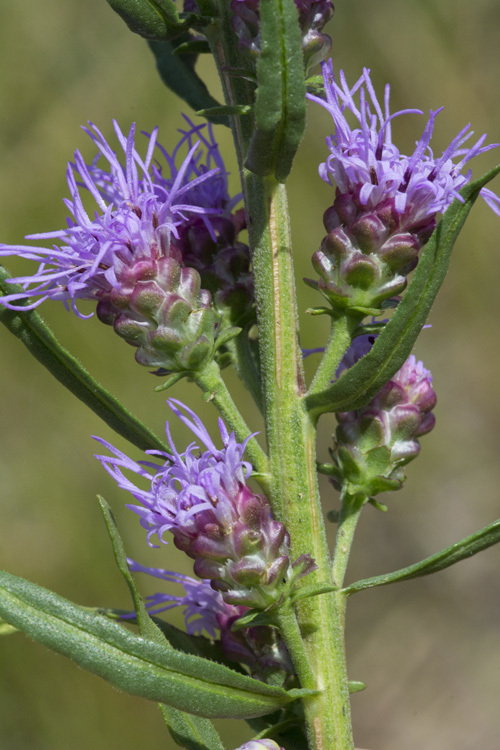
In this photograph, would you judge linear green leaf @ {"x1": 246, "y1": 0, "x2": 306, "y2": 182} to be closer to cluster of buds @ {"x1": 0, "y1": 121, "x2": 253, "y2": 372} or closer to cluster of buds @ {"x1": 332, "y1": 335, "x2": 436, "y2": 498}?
cluster of buds @ {"x1": 0, "y1": 121, "x2": 253, "y2": 372}

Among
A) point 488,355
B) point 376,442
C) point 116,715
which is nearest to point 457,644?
point 488,355

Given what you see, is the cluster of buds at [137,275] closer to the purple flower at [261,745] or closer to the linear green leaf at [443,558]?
the linear green leaf at [443,558]

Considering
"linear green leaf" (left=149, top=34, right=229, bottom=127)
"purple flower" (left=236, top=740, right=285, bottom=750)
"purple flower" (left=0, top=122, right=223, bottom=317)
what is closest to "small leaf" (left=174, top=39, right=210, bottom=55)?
"purple flower" (left=0, top=122, right=223, bottom=317)

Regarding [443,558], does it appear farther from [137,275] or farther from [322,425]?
[322,425]

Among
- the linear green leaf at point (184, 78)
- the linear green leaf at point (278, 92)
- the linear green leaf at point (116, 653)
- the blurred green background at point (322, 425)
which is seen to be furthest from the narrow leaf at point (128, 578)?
the blurred green background at point (322, 425)

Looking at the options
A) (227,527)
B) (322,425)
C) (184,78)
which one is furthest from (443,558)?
(322,425)
